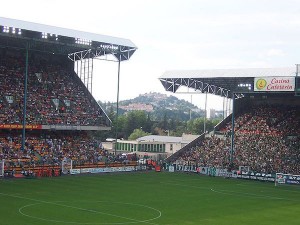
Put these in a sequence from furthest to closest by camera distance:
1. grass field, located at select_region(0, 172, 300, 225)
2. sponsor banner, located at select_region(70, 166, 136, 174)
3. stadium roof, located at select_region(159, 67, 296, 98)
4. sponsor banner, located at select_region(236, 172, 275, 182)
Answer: stadium roof, located at select_region(159, 67, 296, 98), sponsor banner, located at select_region(70, 166, 136, 174), sponsor banner, located at select_region(236, 172, 275, 182), grass field, located at select_region(0, 172, 300, 225)

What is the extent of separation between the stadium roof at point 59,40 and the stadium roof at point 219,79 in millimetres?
6542

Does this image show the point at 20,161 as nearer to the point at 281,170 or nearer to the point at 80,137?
the point at 80,137

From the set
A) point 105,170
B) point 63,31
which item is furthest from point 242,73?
point 63,31

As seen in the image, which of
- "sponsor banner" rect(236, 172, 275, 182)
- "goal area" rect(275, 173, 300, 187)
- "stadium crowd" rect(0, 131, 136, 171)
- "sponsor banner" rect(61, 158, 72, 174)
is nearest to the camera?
"goal area" rect(275, 173, 300, 187)

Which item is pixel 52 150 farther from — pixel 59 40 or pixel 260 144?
Answer: pixel 260 144

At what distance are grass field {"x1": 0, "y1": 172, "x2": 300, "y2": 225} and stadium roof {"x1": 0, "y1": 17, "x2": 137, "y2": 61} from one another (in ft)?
51.7

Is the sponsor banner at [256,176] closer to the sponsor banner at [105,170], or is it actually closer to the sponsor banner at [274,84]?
the sponsor banner at [274,84]

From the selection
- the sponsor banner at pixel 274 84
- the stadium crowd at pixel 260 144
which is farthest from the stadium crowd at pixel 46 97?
the sponsor banner at pixel 274 84

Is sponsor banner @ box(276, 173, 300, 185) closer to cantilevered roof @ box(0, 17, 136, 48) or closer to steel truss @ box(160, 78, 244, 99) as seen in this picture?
steel truss @ box(160, 78, 244, 99)

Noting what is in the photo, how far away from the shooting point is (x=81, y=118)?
63.5 meters

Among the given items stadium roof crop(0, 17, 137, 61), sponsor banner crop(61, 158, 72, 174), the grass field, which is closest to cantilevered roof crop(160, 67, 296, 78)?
stadium roof crop(0, 17, 137, 61)

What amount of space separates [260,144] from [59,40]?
26923 millimetres

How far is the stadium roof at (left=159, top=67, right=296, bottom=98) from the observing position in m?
58.6

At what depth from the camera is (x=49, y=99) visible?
206 ft
